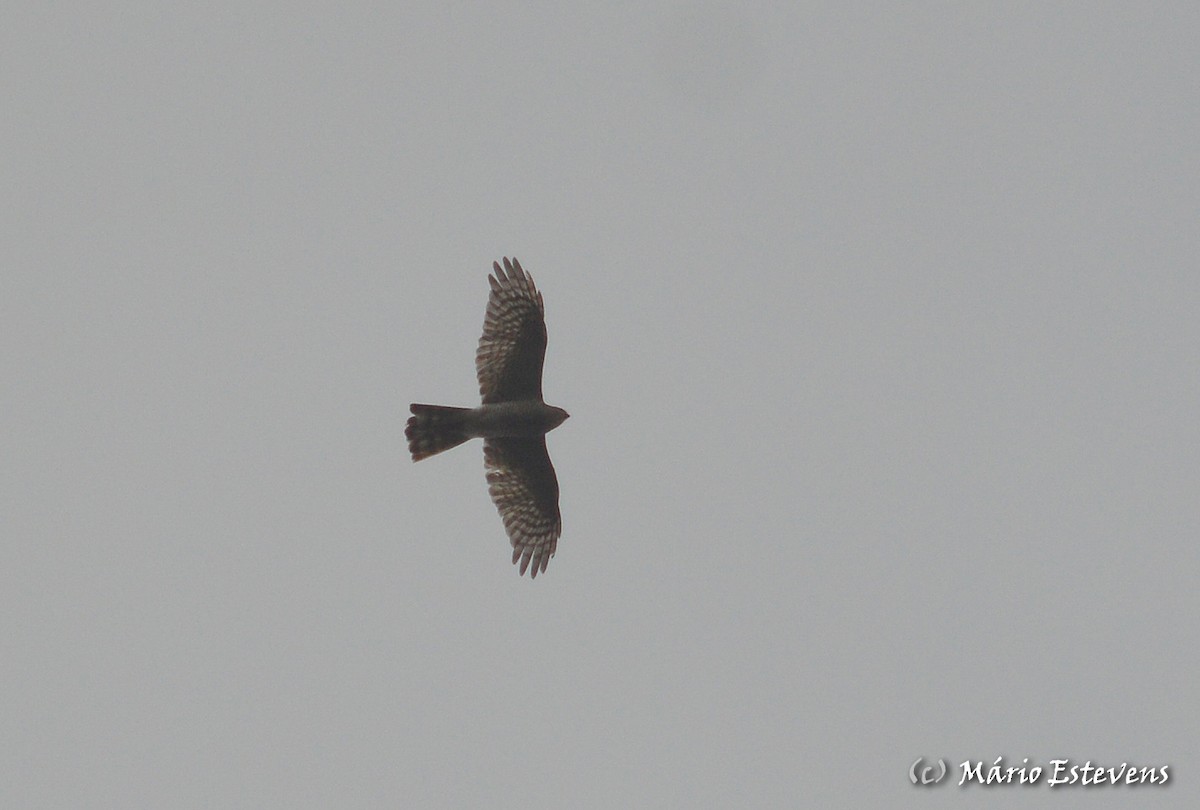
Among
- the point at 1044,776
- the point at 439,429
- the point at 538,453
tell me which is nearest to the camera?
the point at 439,429

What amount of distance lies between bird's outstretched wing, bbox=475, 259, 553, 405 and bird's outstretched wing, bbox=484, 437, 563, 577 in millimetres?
929

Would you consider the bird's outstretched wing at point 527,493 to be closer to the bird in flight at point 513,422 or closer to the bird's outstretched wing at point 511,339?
the bird in flight at point 513,422

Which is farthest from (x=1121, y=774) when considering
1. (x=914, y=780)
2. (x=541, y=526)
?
(x=541, y=526)

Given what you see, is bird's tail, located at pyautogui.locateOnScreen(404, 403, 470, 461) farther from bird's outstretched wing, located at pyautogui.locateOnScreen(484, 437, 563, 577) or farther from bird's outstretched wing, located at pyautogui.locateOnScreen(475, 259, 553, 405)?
bird's outstretched wing, located at pyautogui.locateOnScreen(484, 437, 563, 577)

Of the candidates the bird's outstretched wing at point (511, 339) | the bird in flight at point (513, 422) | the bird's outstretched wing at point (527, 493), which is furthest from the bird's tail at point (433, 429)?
the bird's outstretched wing at point (527, 493)

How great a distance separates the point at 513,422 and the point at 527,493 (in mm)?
1247

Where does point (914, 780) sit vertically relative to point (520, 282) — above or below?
below

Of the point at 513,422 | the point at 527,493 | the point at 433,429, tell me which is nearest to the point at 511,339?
the point at 513,422

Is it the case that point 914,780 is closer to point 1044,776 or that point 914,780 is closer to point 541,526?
point 1044,776

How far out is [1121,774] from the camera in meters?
17.3

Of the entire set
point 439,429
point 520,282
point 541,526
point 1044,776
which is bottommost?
point 1044,776

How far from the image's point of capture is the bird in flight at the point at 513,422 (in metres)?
15.5

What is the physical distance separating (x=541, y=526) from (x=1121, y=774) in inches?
350

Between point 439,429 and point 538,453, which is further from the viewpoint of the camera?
point 538,453
